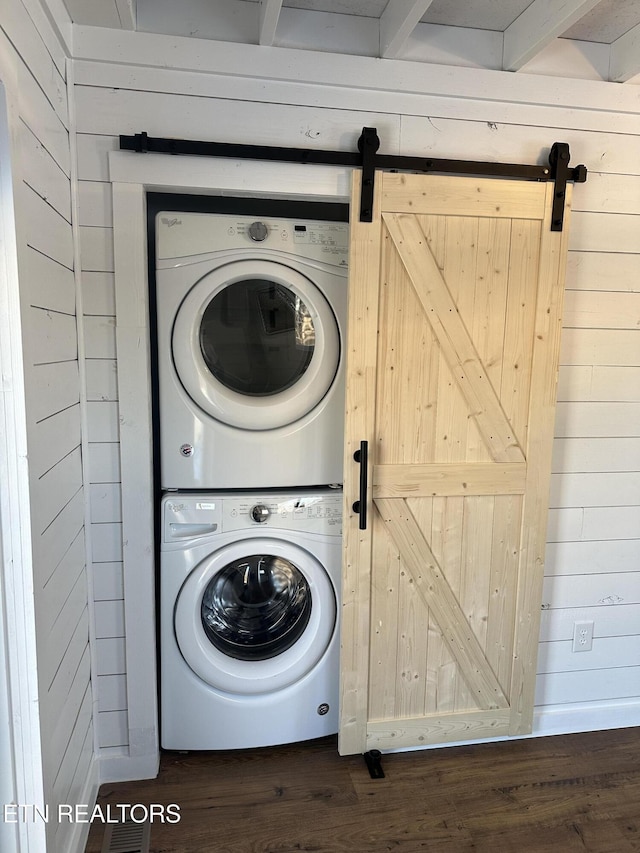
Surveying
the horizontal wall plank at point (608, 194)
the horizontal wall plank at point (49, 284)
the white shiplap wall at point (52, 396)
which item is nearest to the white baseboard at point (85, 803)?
the white shiplap wall at point (52, 396)

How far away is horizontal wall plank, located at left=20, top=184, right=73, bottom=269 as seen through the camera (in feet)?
4.02

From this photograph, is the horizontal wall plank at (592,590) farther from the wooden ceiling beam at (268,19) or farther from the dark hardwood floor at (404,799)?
the wooden ceiling beam at (268,19)

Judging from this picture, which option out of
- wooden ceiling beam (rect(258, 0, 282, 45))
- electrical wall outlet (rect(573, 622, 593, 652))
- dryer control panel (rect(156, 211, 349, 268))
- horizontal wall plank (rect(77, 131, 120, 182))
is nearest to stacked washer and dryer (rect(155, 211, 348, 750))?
dryer control panel (rect(156, 211, 349, 268))

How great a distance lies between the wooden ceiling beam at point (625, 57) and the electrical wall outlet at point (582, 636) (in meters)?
1.96

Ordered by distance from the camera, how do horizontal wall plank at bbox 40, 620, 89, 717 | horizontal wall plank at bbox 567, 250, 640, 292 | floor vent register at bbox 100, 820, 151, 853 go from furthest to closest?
horizontal wall plank at bbox 567, 250, 640, 292 < floor vent register at bbox 100, 820, 151, 853 < horizontal wall plank at bbox 40, 620, 89, 717

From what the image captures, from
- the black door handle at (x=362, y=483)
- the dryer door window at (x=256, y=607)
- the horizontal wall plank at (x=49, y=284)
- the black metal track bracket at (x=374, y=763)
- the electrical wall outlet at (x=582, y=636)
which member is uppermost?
the horizontal wall plank at (x=49, y=284)

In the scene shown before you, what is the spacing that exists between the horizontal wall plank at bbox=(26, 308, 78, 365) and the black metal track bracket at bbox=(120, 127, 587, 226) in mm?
571

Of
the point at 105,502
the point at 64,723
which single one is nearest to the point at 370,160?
the point at 105,502

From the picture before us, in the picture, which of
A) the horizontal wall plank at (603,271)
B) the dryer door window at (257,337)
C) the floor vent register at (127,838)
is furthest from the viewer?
the horizontal wall plank at (603,271)

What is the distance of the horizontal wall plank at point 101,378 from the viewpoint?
1.76 metres

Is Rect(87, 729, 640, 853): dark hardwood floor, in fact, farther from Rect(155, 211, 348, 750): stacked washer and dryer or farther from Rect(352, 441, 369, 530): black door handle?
Rect(352, 441, 369, 530): black door handle

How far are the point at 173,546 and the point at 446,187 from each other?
1482 millimetres

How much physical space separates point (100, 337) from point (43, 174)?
20.1 inches

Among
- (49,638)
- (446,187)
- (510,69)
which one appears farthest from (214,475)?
(510,69)
